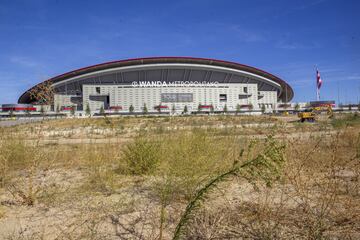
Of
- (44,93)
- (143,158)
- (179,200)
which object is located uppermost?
(44,93)

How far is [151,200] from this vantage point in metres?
3.72

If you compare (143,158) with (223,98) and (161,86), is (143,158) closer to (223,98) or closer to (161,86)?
(161,86)

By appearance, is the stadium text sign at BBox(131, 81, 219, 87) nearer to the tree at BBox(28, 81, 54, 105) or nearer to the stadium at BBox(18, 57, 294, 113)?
the stadium at BBox(18, 57, 294, 113)

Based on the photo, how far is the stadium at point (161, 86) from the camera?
7950 centimetres

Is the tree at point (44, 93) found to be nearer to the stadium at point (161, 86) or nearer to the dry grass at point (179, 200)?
the dry grass at point (179, 200)

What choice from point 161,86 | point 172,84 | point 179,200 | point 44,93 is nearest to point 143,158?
point 179,200

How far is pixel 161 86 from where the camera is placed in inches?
3184

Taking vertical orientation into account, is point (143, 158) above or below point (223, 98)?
below

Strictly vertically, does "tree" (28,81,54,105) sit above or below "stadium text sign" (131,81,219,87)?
below

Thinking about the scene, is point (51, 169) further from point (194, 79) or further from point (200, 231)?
point (194, 79)

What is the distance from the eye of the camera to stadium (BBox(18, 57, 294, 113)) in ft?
261

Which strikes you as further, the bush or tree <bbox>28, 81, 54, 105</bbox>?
the bush

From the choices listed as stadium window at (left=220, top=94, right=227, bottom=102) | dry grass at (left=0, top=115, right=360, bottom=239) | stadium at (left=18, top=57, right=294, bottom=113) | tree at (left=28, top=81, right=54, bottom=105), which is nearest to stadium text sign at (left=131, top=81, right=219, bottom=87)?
stadium at (left=18, top=57, right=294, bottom=113)

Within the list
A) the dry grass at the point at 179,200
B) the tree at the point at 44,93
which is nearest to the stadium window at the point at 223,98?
the dry grass at the point at 179,200
